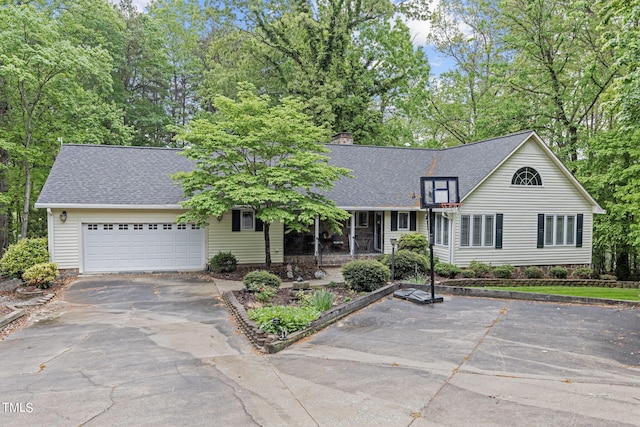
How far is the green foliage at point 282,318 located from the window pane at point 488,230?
10350 millimetres

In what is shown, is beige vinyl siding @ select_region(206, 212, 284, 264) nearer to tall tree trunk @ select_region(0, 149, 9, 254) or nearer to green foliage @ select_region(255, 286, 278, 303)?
green foliage @ select_region(255, 286, 278, 303)

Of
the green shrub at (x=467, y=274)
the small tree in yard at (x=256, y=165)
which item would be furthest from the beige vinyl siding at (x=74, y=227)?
the green shrub at (x=467, y=274)

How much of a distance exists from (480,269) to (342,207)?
5.83m

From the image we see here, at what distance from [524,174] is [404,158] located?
19.1 feet

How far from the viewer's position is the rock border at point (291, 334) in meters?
7.49

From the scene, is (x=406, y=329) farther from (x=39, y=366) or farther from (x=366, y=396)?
(x=39, y=366)

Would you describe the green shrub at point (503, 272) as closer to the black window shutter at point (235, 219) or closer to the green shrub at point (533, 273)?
the green shrub at point (533, 273)

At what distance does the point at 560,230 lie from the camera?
691 inches

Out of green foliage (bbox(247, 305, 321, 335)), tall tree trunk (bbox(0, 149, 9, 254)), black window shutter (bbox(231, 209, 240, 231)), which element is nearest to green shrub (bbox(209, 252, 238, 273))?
black window shutter (bbox(231, 209, 240, 231))

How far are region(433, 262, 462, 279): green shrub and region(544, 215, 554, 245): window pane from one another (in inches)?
192

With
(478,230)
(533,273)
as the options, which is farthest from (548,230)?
(478,230)

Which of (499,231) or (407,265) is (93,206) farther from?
(499,231)

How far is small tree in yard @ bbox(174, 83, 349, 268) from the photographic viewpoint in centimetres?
1290

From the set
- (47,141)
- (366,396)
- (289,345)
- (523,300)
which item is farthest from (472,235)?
(47,141)
